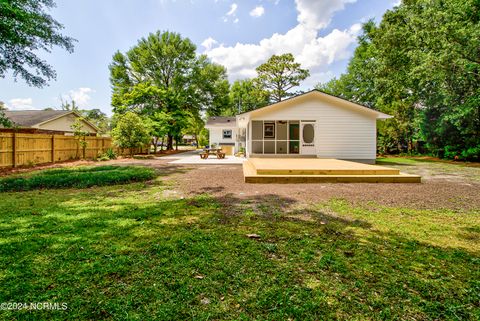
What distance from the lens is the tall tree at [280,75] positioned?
32.6 metres

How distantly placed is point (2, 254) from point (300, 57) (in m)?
35.2

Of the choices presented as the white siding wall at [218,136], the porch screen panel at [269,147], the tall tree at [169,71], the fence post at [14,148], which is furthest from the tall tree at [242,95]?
the fence post at [14,148]

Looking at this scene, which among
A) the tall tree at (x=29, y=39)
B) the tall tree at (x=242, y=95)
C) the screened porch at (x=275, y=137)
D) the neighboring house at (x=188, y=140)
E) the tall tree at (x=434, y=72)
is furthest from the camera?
the neighboring house at (x=188, y=140)

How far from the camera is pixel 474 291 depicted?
208 cm

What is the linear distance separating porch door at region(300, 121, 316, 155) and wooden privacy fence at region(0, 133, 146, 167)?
15.3 m

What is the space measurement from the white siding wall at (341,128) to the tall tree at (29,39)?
13.7 m

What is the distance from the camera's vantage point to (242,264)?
8.20 feet

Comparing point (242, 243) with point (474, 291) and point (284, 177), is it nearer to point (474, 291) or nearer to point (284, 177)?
point (474, 291)

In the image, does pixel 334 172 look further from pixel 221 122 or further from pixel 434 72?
pixel 221 122

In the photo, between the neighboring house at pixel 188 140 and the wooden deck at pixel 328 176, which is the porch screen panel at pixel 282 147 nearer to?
the wooden deck at pixel 328 176

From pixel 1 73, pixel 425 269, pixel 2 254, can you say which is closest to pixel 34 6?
pixel 1 73

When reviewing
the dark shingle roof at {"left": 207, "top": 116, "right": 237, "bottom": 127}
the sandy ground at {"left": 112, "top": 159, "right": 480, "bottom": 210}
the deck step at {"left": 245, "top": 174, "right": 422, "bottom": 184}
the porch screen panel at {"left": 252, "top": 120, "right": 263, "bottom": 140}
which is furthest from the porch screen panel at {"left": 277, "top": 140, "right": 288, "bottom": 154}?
the dark shingle roof at {"left": 207, "top": 116, "right": 237, "bottom": 127}

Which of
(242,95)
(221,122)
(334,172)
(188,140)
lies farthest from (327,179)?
(188,140)

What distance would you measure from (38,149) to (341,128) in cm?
1767
